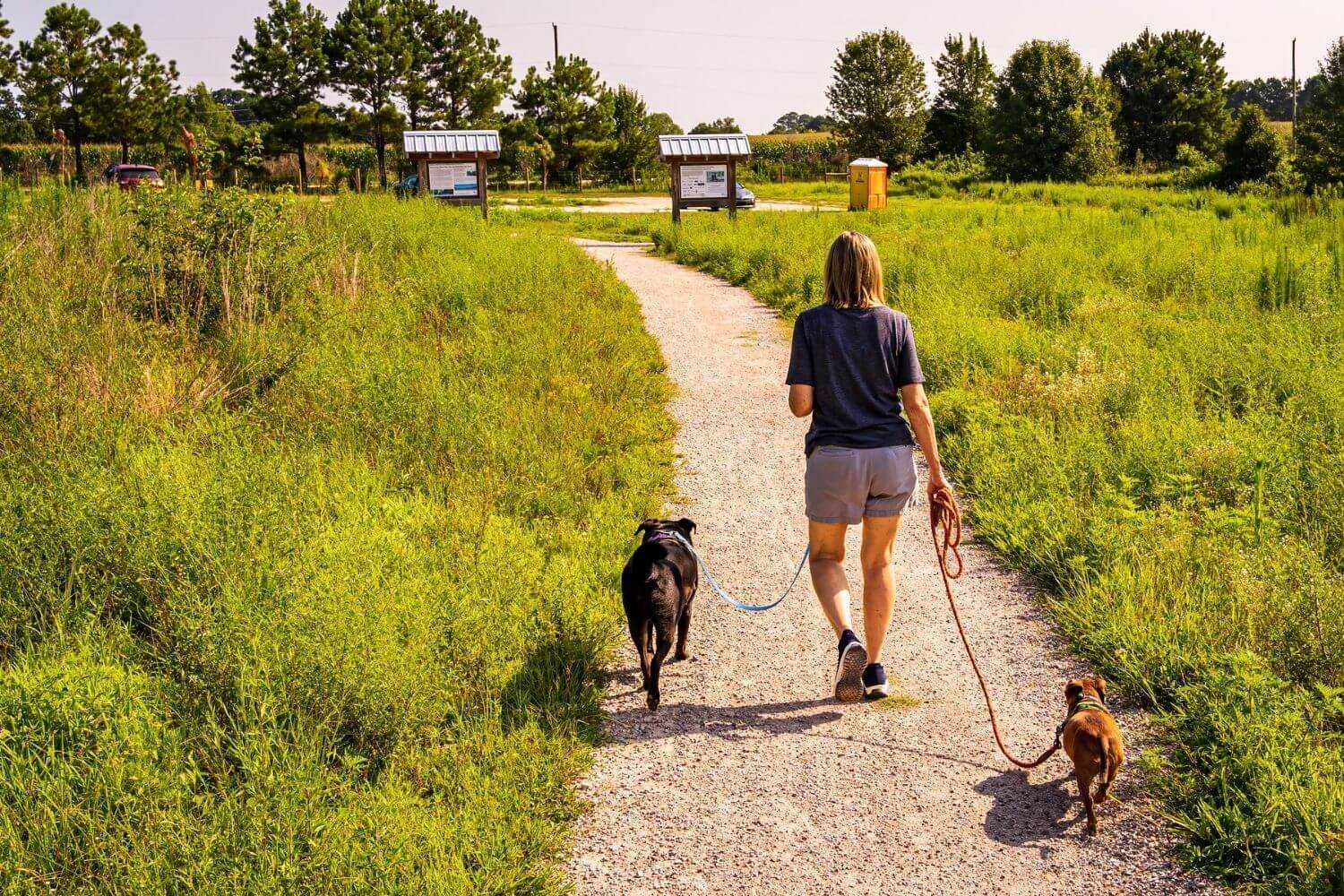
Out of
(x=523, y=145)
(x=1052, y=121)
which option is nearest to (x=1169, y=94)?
(x=1052, y=121)

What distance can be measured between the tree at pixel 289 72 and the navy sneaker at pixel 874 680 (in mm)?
59625

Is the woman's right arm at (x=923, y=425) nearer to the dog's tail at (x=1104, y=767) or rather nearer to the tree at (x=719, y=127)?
the dog's tail at (x=1104, y=767)

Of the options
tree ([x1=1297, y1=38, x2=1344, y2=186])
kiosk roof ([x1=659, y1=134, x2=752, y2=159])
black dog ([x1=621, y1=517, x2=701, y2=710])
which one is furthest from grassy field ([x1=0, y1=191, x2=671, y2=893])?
tree ([x1=1297, y1=38, x2=1344, y2=186])

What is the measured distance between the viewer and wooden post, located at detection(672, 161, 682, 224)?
24531mm

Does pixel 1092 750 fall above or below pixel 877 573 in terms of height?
below

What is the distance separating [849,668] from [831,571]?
0.45 metres

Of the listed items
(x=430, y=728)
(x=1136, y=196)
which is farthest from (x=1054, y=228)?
(x=430, y=728)

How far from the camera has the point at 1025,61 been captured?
49188 mm

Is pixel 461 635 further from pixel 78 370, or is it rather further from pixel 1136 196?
pixel 1136 196

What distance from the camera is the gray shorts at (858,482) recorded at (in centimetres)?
470

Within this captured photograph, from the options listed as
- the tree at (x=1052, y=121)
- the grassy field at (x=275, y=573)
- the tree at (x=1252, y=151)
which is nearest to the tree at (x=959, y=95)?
the tree at (x=1052, y=121)

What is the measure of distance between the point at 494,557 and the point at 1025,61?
50.3 meters

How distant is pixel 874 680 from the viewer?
16.3 feet

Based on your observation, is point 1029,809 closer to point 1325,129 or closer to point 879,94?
point 1325,129
